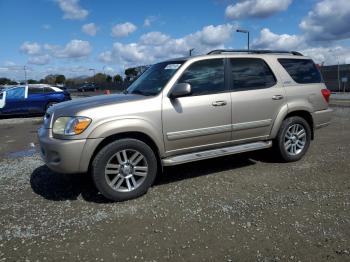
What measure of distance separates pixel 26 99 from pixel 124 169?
554 inches

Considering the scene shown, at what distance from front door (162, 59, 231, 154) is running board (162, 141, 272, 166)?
92mm

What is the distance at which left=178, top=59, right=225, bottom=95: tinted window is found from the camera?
17.9 ft

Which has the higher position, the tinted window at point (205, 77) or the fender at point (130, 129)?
the tinted window at point (205, 77)

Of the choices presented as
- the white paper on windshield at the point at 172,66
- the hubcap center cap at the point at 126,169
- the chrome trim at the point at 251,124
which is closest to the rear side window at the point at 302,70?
the chrome trim at the point at 251,124

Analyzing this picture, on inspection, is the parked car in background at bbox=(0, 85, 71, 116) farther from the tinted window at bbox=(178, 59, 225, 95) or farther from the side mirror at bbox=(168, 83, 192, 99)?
the side mirror at bbox=(168, 83, 192, 99)

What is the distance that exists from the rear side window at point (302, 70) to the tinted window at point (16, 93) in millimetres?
13989

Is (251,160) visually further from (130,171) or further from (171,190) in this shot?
(130,171)

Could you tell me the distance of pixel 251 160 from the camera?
680cm

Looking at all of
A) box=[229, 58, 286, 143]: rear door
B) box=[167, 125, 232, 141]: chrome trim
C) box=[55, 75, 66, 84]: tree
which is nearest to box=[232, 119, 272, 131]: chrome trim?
box=[229, 58, 286, 143]: rear door

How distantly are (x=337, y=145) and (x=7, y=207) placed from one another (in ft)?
20.8

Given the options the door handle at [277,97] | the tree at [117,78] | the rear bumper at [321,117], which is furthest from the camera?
the tree at [117,78]

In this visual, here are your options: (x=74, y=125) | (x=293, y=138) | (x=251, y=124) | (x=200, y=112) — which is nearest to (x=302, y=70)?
(x=293, y=138)

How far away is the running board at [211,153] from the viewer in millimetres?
5207

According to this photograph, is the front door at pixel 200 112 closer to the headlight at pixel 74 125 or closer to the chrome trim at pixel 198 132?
the chrome trim at pixel 198 132
